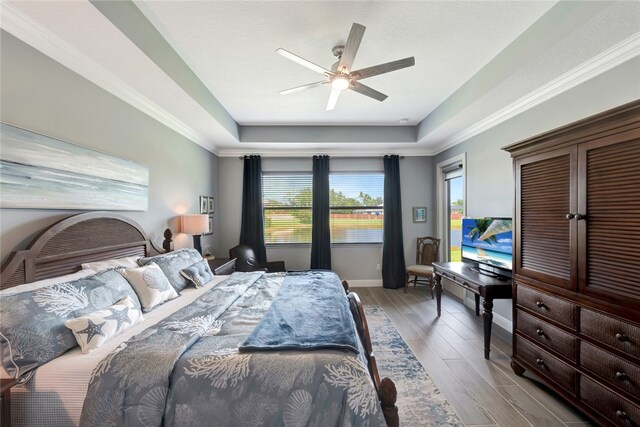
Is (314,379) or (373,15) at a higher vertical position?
(373,15)

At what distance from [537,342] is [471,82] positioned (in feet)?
8.51

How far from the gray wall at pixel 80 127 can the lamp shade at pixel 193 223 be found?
0.13 metres

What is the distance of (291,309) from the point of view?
1.97 metres

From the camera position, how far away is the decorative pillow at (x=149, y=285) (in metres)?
2.01

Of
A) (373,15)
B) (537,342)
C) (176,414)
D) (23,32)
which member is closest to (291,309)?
(176,414)

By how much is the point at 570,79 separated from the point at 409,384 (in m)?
3.00

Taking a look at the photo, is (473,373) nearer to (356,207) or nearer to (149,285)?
(149,285)

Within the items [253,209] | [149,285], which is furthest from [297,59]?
[253,209]

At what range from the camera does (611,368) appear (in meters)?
1.54

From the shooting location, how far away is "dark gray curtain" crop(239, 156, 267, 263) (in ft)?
15.9

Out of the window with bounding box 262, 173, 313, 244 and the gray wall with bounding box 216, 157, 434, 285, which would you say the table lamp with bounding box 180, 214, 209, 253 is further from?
the window with bounding box 262, 173, 313, 244

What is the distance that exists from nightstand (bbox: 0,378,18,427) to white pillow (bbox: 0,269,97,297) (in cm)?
44

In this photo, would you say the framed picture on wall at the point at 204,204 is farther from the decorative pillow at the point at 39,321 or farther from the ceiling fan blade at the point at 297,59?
the ceiling fan blade at the point at 297,59

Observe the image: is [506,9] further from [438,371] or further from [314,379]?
[438,371]
